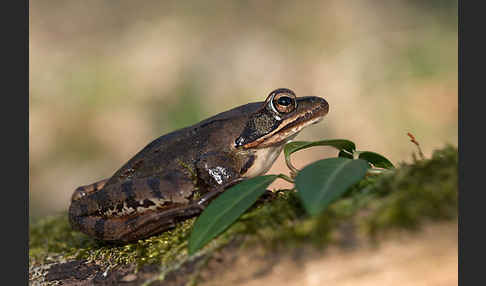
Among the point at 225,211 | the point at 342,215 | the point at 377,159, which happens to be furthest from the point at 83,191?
the point at 342,215

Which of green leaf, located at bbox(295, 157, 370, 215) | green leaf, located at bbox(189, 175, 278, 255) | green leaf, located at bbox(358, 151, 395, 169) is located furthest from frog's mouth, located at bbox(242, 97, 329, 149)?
green leaf, located at bbox(295, 157, 370, 215)

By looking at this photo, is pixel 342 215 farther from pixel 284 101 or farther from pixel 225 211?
pixel 284 101

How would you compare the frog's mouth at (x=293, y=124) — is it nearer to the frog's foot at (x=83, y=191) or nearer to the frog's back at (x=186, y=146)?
the frog's back at (x=186, y=146)

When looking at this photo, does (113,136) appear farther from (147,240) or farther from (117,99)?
(147,240)

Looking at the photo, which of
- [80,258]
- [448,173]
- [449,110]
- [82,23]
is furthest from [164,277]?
[82,23]

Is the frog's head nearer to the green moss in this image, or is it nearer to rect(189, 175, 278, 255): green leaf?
the green moss
